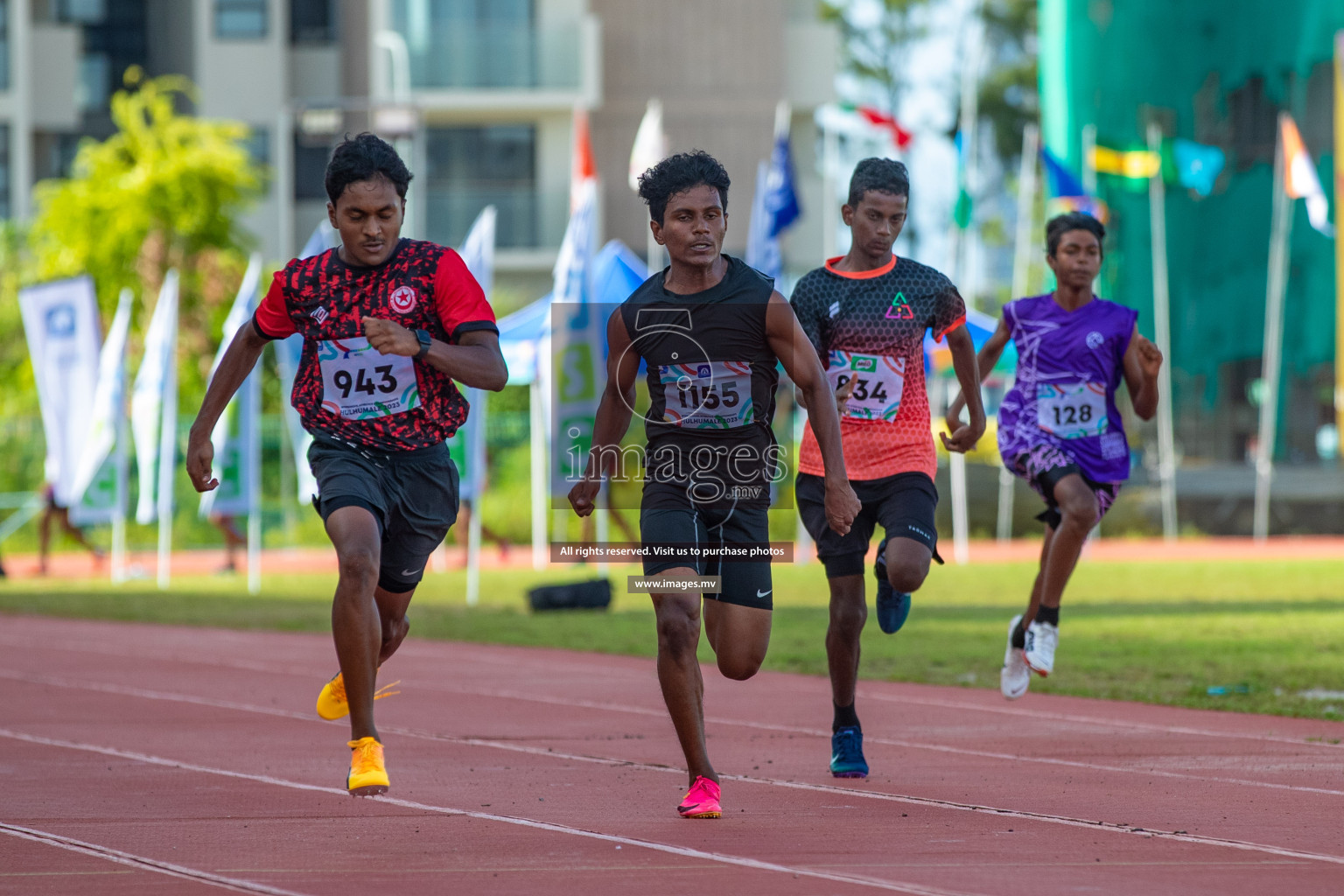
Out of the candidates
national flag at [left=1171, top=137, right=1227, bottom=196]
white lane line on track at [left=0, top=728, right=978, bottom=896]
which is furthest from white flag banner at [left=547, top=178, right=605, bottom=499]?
national flag at [left=1171, top=137, right=1227, bottom=196]

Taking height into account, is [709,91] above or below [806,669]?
above

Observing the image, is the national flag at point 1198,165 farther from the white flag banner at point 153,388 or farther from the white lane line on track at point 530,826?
the white lane line on track at point 530,826

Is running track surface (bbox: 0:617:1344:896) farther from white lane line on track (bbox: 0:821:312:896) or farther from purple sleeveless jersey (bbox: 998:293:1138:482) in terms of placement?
purple sleeveless jersey (bbox: 998:293:1138:482)

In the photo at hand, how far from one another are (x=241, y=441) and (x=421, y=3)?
21.9 meters

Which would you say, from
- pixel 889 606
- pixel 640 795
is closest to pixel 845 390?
pixel 889 606

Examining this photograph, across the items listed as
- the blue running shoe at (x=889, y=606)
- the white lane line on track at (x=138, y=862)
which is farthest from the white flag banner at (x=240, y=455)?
the white lane line on track at (x=138, y=862)

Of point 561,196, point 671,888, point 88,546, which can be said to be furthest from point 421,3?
point 671,888

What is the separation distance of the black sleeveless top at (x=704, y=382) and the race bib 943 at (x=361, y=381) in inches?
31.5

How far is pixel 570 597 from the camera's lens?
15.8 metres

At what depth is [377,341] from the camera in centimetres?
571

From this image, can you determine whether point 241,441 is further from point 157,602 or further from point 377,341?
point 377,341

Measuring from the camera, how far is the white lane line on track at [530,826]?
4.73m

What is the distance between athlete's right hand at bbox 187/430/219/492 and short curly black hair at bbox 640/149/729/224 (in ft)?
5.70

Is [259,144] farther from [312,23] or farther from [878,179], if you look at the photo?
[878,179]
